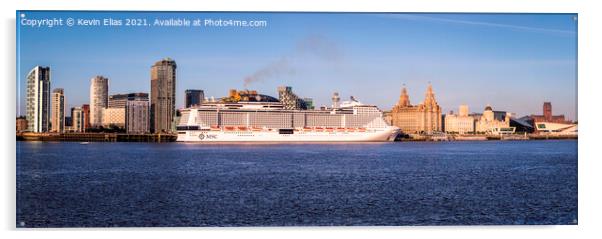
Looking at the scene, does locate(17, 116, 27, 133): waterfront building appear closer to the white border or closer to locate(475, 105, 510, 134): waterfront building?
the white border

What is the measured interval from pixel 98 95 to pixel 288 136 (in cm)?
1414

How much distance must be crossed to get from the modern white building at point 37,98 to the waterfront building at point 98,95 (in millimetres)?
1246

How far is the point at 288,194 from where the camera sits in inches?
437

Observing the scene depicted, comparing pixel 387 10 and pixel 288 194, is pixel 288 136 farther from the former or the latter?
pixel 387 10

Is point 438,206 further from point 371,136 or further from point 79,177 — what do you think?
point 371,136

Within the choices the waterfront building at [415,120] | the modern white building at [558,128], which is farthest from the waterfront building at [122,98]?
the modern white building at [558,128]

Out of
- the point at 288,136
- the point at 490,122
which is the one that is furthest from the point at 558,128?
the point at 288,136

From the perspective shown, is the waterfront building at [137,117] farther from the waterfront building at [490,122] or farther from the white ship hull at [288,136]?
the waterfront building at [490,122]

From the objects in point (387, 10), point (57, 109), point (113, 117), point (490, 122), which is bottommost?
point (490, 122)

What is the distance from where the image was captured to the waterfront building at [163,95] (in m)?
14.2

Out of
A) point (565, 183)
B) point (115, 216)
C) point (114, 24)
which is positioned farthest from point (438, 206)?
point (114, 24)

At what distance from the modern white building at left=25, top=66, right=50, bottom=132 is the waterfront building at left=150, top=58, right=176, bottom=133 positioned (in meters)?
2.13

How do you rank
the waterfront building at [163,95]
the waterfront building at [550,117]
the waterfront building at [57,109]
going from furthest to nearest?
the waterfront building at [163,95] < the waterfront building at [57,109] < the waterfront building at [550,117]
